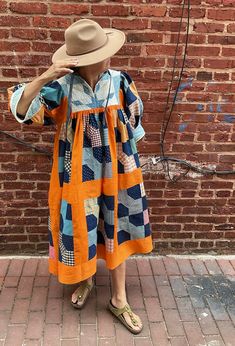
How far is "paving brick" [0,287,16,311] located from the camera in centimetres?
261

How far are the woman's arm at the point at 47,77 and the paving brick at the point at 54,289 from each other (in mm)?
1446

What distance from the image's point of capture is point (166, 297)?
8.98 feet

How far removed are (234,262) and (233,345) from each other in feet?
2.99

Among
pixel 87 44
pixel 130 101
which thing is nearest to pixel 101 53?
pixel 87 44

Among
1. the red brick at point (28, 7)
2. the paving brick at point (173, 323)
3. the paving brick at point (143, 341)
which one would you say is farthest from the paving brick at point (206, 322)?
the red brick at point (28, 7)

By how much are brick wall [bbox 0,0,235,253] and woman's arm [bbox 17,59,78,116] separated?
829mm

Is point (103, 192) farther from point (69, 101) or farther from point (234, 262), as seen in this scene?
point (234, 262)

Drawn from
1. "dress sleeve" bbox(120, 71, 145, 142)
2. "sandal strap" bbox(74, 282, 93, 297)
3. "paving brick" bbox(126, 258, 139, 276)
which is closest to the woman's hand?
"dress sleeve" bbox(120, 71, 145, 142)

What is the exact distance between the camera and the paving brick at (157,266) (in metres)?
3.01

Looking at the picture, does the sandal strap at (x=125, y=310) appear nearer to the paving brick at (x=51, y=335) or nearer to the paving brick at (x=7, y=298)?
the paving brick at (x=51, y=335)

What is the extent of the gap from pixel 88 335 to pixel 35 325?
0.35 meters

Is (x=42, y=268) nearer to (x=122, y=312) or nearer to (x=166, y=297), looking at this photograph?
(x=122, y=312)

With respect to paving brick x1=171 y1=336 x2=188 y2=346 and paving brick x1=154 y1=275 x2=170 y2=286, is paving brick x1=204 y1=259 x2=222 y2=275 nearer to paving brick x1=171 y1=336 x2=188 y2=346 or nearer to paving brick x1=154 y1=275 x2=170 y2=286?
paving brick x1=154 y1=275 x2=170 y2=286

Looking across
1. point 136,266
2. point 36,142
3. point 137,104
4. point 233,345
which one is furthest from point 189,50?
point 233,345
